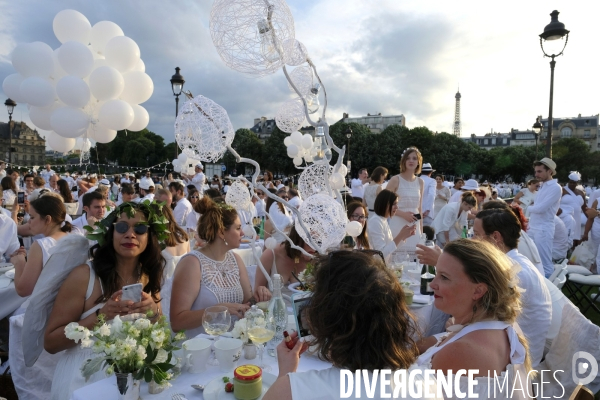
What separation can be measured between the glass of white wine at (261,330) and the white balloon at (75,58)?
13.2 ft

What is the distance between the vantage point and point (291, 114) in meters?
3.17

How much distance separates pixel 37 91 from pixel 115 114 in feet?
3.00

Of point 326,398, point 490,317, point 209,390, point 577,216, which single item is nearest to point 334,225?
point 490,317

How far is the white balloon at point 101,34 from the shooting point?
4730mm

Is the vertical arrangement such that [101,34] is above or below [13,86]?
above

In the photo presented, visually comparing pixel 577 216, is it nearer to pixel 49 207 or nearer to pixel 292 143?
pixel 292 143

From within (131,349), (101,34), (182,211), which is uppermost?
(101,34)

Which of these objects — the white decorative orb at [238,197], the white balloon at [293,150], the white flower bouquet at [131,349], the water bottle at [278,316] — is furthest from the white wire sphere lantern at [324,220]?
the white balloon at [293,150]

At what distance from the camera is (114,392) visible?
171 centimetres

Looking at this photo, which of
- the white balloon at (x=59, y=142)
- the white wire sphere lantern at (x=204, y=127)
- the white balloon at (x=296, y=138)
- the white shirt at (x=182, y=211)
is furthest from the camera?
the white shirt at (x=182, y=211)

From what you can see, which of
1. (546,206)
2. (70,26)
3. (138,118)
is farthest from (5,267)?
(546,206)

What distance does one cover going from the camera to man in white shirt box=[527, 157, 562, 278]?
5.92 metres

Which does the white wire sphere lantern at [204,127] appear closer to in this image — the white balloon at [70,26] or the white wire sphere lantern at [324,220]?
the white wire sphere lantern at [324,220]

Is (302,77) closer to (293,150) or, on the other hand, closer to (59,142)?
(293,150)
